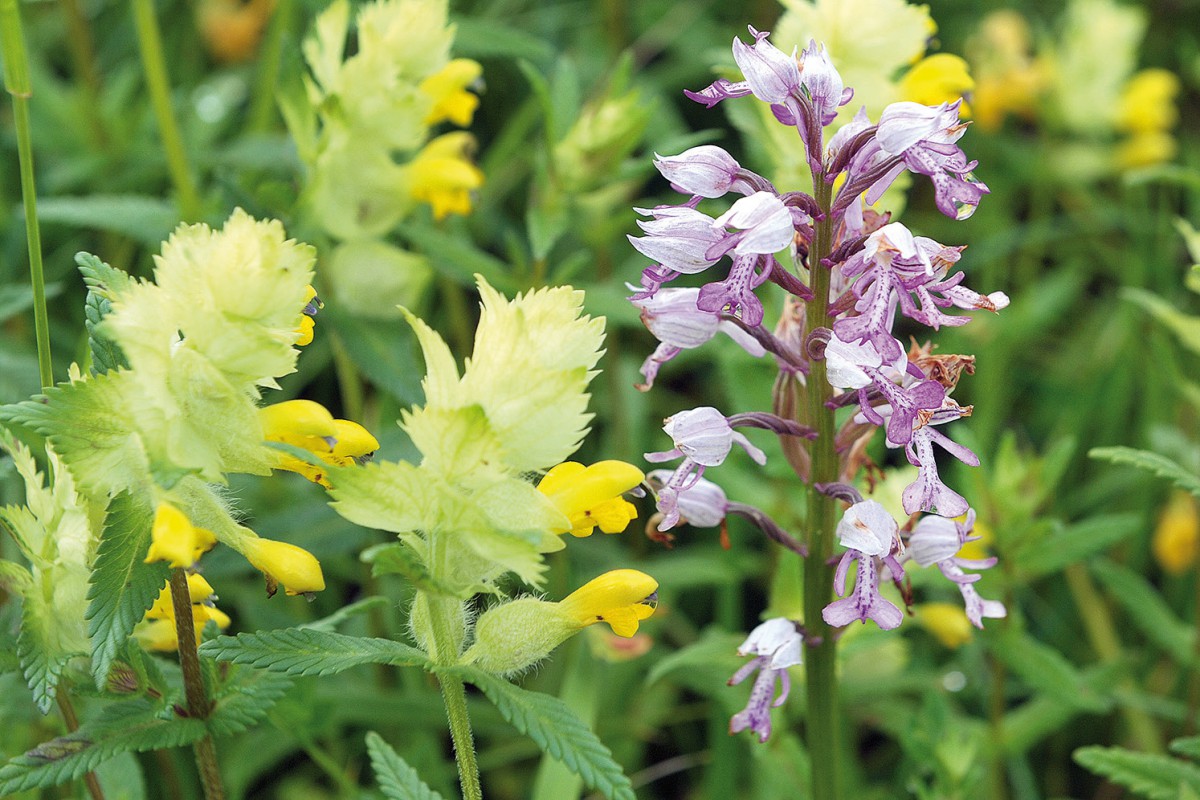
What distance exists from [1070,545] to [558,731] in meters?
0.96

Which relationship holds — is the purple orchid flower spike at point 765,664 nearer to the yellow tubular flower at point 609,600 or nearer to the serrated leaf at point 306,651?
the yellow tubular flower at point 609,600

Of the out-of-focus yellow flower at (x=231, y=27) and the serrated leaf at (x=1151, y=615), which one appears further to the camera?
the out-of-focus yellow flower at (x=231, y=27)

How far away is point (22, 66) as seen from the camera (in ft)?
3.71

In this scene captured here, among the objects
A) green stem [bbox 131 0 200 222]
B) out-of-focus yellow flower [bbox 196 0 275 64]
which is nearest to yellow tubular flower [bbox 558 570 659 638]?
green stem [bbox 131 0 200 222]

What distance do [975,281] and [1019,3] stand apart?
3.52 ft

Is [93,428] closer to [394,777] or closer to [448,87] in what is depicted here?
[394,777]

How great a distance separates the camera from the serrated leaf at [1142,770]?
1.28 m

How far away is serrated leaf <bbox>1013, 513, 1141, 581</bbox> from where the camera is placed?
1594 millimetres

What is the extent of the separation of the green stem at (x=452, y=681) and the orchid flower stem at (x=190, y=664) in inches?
8.5

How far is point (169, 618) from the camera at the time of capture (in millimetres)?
1156

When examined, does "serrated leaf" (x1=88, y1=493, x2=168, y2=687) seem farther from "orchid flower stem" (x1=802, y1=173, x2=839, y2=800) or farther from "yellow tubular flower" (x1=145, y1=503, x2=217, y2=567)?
"orchid flower stem" (x1=802, y1=173, x2=839, y2=800)

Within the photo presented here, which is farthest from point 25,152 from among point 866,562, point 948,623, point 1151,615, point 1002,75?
point 1002,75

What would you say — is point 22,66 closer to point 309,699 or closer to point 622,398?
point 309,699

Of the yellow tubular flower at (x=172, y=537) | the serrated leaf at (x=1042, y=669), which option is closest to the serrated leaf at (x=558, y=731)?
the yellow tubular flower at (x=172, y=537)
